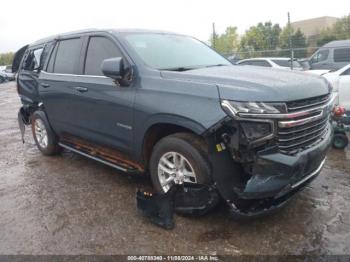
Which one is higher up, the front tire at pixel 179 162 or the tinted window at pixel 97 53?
the tinted window at pixel 97 53

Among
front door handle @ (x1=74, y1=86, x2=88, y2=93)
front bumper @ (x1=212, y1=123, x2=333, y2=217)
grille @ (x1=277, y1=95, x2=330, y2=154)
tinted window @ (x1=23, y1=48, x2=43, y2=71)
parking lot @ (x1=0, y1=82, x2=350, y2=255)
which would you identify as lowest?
parking lot @ (x1=0, y1=82, x2=350, y2=255)

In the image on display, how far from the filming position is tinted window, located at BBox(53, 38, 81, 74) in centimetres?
499

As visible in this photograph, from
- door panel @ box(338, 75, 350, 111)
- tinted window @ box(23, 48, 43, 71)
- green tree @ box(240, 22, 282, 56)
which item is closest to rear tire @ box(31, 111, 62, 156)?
tinted window @ box(23, 48, 43, 71)

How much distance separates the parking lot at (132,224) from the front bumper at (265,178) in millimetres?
335

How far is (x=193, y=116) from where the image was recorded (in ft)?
10.8

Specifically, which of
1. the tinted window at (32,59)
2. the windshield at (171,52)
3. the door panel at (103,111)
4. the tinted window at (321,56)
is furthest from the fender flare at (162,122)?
the tinted window at (321,56)

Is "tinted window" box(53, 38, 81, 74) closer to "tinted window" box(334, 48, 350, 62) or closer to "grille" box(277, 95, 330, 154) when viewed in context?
"grille" box(277, 95, 330, 154)

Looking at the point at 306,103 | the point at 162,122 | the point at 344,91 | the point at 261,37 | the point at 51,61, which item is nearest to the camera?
the point at 306,103

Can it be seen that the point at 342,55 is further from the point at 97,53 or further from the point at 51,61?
the point at 97,53

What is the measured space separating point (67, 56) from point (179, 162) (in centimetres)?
266

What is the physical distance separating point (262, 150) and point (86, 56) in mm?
2804

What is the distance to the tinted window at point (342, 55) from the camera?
12.5 meters

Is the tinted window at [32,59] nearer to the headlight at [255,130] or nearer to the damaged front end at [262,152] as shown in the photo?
the damaged front end at [262,152]

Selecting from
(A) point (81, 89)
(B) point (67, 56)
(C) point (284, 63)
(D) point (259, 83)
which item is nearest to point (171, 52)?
(A) point (81, 89)
